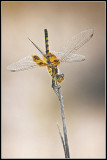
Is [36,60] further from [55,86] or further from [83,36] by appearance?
[83,36]

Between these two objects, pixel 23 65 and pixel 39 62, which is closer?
pixel 39 62

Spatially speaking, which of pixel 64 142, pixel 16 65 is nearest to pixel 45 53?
pixel 16 65

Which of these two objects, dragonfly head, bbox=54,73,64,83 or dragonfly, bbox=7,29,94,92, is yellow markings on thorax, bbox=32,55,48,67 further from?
dragonfly head, bbox=54,73,64,83

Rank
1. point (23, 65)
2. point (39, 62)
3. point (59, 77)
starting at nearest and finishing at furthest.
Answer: point (59, 77) < point (39, 62) < point (23, 65)

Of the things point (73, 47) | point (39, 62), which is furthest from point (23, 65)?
point (73, 47)

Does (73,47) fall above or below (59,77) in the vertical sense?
above

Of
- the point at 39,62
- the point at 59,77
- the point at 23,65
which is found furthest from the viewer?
the point at 23,65

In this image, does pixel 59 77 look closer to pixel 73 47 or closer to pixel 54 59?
pixel 54 59
